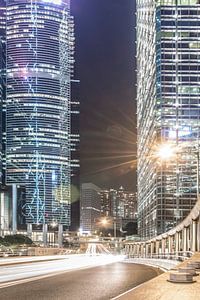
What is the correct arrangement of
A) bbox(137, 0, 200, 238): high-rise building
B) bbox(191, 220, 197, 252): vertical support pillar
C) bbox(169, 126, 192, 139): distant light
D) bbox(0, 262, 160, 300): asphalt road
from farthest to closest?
bbox(137, 0, 200, 238): high-rise building < bbox(169, 126, 192, 139): distant light < bbox(191, 220, 197, 252): vertical support pillar < bbox(0, 262, 160, 300): asphalt road

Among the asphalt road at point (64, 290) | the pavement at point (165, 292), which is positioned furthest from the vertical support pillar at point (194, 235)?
the pavement at point (165, 292)

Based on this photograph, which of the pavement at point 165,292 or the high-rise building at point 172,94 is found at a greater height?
the high-rise building at point 172,94

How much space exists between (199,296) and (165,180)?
118m

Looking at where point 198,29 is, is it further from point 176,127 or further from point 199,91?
point 176,127

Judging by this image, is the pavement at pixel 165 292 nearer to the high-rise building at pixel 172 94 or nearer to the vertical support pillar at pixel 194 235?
the vertical support pillar at pixel 194 235

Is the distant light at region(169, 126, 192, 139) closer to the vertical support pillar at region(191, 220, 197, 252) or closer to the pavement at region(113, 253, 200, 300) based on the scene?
the vertical support pillar at region(191, 220, 197, 252)

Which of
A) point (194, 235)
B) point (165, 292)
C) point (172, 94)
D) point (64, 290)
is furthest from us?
point (172, 94)

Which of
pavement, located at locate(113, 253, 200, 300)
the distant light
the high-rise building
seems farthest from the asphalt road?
the distant light

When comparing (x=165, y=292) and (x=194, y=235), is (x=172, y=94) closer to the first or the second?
(x=194, y=235)

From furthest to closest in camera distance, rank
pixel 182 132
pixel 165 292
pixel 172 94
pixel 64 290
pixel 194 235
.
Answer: pixel 172 94 → pixel 182 132 → pixel 194 235 → pixel 64 290 → pixel 165 292

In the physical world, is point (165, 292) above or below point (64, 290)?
above

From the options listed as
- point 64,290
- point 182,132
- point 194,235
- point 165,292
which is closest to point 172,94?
point 182,132

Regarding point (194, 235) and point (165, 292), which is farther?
point (194, 235)

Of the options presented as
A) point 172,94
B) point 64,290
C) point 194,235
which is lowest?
point 64,290
